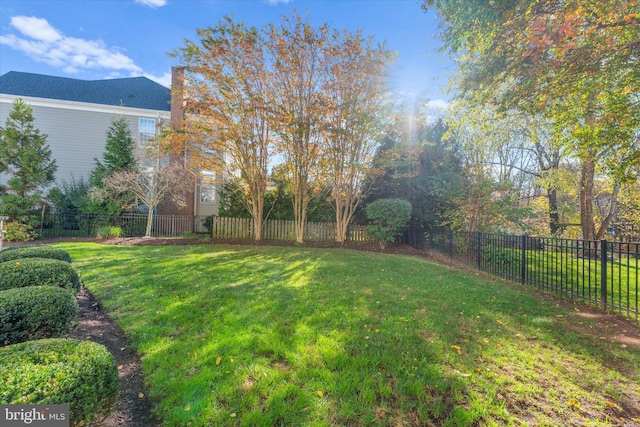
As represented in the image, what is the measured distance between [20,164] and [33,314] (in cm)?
1417

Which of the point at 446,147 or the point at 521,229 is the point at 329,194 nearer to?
the point at 446,147

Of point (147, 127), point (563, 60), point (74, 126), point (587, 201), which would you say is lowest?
point (587, 201)

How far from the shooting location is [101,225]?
42.6 ft

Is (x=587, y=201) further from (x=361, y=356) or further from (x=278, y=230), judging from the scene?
(x=361, y=356)

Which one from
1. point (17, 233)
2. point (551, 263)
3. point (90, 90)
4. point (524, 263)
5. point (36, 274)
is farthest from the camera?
point (90, 90)

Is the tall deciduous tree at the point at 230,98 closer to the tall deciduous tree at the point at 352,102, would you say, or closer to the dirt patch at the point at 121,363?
the tall deciduous tree at the point at 352,102

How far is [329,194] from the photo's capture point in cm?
1245

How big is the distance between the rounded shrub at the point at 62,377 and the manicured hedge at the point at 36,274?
2.15 m

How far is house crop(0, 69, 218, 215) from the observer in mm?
16438

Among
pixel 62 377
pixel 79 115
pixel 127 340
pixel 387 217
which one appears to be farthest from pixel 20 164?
pixel 387 217

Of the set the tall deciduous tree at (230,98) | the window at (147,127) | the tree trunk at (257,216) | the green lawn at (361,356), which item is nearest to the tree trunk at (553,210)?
the green lawn at (361,356)

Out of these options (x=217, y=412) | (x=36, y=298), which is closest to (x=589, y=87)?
(x=217, y=412)

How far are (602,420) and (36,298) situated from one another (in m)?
4.71

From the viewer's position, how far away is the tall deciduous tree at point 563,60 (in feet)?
13.0
